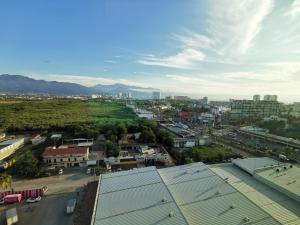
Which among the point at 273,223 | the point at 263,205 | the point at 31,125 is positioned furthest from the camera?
the point at 31,125

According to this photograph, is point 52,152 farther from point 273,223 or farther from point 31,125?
point 273,223

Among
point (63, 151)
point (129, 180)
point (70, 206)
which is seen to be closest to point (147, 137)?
point (63, 151)

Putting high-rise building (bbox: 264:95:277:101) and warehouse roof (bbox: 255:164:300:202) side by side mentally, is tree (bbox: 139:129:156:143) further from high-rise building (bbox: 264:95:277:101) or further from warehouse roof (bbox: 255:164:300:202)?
high-rise building (bbox: 264:95:277:101)

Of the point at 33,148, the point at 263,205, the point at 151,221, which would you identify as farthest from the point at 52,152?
the point at 263,205

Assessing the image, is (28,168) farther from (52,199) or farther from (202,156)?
(202,156)

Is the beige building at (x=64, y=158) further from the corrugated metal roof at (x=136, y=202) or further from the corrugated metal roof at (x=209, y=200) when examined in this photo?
the corrugated metal roof at (x=209, y=200)

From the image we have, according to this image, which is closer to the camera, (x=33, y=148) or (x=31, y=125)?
(x=33, y=148)

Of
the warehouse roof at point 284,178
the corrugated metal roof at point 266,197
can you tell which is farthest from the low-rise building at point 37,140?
the warehouse roof at point 284,178
